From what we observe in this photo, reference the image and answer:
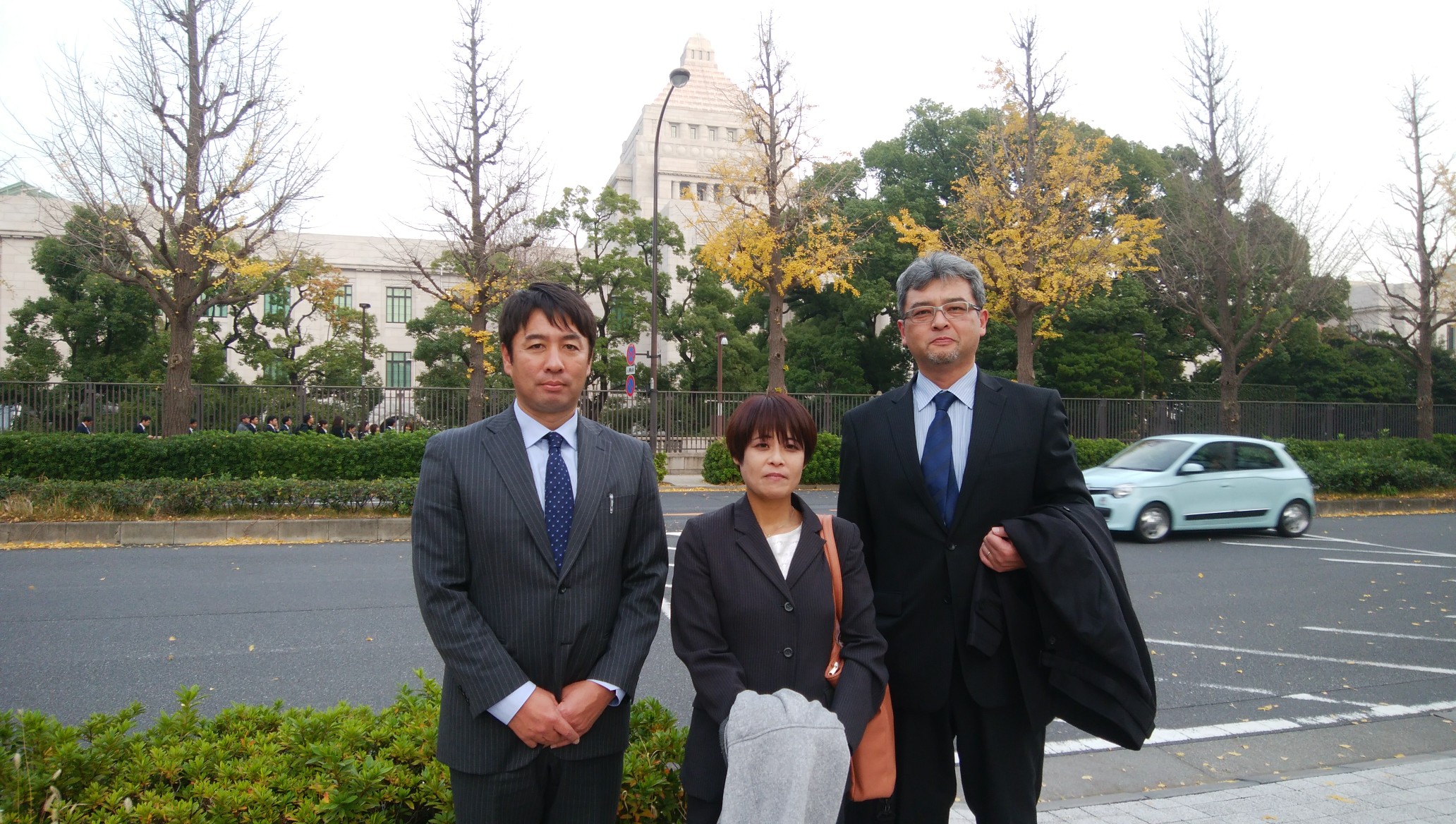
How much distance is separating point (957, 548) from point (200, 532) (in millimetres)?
11648

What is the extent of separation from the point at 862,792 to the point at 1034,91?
68.5 ft

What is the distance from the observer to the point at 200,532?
11.2m

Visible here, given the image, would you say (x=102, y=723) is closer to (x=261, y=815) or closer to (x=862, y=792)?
(x=261, y=815)

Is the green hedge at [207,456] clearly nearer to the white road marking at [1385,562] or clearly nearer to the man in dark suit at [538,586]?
the man in dark suit at [538,586]

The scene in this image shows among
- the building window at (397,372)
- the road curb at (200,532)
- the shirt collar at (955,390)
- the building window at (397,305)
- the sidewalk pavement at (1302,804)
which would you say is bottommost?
the sidewalk pavement at (1302,804)

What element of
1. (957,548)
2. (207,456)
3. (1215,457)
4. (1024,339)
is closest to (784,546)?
(957,548)

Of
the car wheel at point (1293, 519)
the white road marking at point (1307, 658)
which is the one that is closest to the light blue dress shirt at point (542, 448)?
the white road marking at point (1307, 658)

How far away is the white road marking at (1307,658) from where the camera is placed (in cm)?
611

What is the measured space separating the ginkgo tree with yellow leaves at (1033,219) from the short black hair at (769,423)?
18.0m

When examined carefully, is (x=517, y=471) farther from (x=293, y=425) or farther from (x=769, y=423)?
(x=293, y=425)

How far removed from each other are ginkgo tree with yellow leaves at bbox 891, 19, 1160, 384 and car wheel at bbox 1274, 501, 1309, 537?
789 cm

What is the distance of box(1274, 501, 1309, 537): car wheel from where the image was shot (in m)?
12.9

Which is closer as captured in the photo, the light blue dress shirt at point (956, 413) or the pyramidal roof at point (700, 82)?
the light blue dress shirt at point (956, 413)

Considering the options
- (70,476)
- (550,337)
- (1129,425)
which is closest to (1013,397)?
(550,337)
